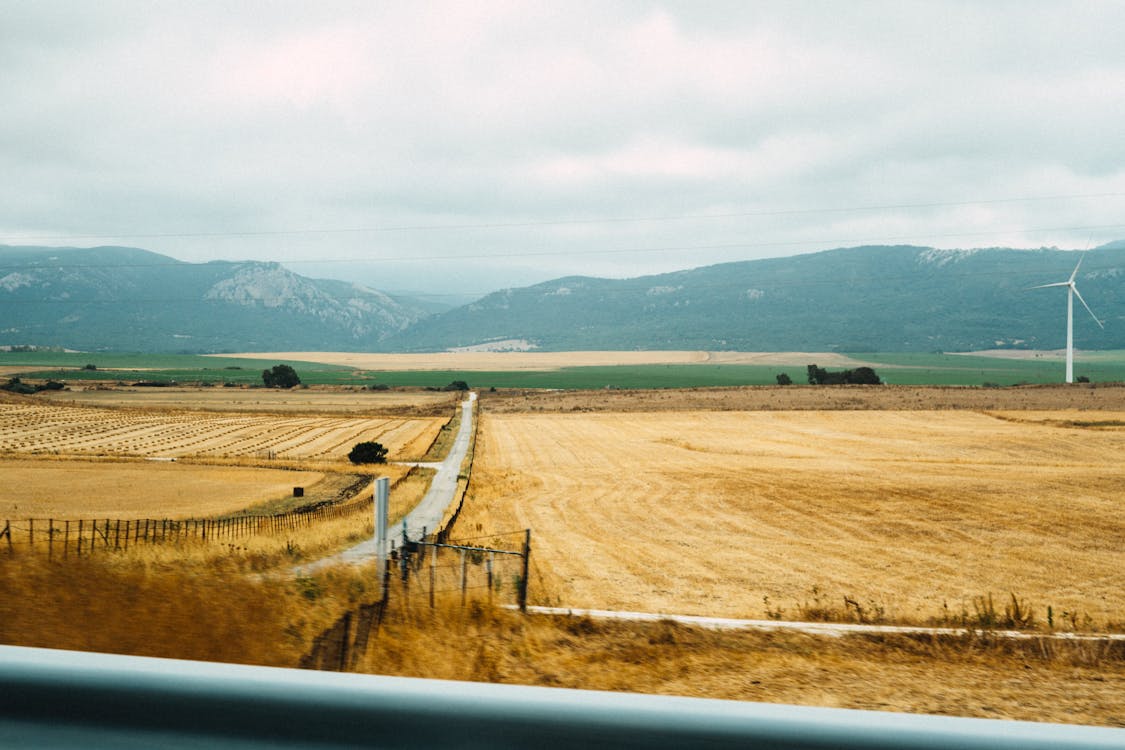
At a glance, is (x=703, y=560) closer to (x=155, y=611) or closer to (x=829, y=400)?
(x=155, y=611)

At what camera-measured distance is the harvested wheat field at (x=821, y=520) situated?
1998 centimetres

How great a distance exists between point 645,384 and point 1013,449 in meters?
125

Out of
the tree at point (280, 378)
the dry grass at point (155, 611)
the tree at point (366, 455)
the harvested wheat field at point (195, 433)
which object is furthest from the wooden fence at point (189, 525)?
the tree at point (280, 378)

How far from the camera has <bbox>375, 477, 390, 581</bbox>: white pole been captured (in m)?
8.60

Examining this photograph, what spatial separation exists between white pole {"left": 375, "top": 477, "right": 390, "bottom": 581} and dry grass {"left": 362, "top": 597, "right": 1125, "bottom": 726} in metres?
0.52

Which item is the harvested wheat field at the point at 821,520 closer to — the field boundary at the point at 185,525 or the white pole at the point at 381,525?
the field boundary at the point at 185,525

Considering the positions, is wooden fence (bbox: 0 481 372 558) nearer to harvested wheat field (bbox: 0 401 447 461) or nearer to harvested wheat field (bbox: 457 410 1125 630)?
harvested wheat field (bbox: 457 410 1125 630)

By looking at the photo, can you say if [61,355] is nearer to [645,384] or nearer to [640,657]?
[645,384]

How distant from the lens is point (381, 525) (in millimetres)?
9742

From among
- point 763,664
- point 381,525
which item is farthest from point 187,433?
point 763,664

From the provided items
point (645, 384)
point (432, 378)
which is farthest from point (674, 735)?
point (432, 378)

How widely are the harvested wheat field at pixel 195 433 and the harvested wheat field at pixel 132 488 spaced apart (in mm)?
4236

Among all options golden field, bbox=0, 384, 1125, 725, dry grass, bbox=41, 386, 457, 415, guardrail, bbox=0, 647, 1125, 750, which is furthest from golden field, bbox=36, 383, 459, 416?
guardrail, bbox=0, 647, 1125, 750

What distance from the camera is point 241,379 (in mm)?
153625
